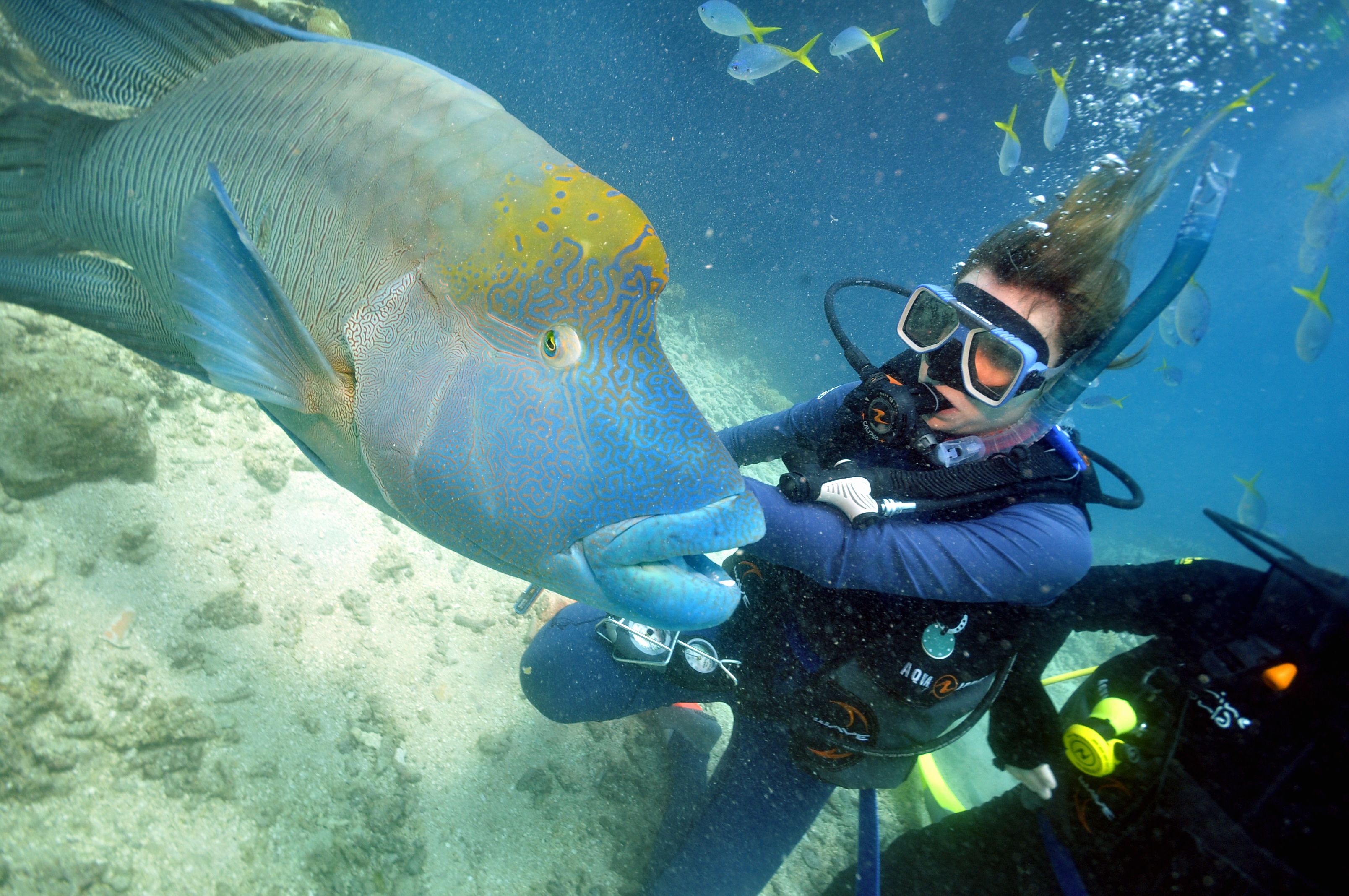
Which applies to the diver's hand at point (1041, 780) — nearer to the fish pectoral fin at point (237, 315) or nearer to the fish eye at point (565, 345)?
the fish eye at point (565, 345)

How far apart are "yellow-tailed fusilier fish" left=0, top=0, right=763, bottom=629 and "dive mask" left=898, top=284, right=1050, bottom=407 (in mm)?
1761

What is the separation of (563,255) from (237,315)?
2.27 ft

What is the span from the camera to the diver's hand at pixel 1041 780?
109 inches

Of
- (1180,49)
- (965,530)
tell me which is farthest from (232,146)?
(1180,49)

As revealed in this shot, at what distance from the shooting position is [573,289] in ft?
3.37

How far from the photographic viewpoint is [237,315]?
1.12 m

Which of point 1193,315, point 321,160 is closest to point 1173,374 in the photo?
point 1193,315

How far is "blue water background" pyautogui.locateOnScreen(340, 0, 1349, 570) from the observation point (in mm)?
13891

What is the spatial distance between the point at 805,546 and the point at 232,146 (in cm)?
205

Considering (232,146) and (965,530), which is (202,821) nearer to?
(232,146)

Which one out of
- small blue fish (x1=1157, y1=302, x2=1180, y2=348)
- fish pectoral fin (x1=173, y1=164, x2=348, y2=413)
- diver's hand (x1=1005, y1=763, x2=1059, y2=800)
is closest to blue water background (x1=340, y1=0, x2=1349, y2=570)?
small blue fish (x1=1157, y1=302, x2=1180, y2=348)

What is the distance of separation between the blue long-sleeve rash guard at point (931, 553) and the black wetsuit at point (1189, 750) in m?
0.65

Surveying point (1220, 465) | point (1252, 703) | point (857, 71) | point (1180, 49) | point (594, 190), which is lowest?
point (1220, 465)

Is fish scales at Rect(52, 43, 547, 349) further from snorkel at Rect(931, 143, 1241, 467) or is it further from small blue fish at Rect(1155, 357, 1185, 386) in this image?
small blue fish at Rect(1155, 357, 1185, 386)
